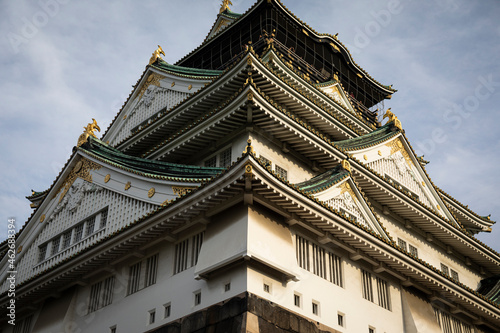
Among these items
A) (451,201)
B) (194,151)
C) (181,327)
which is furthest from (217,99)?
(451,201)

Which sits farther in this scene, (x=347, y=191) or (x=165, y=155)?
(x=165, y=155)

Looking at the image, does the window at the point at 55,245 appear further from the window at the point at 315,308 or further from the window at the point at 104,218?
the window at the point at 315,308

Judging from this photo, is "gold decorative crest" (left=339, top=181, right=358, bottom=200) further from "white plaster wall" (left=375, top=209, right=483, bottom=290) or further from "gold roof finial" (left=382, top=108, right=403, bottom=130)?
"gold roof finial" (left=382, top=108, right=403, bottom=130)

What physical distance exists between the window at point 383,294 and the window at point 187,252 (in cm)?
727

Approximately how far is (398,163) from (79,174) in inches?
630

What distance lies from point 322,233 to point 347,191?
2.96 m

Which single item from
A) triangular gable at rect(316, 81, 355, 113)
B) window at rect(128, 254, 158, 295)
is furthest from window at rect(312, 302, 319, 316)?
triangular gable at rect(316, 81, 355, 113)

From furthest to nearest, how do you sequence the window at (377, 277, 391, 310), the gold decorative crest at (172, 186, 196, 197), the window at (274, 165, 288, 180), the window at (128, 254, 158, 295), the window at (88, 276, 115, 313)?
1. the window at (274, 165, 288, 180)
2. the window at (377, 277, 391, 310)
3. the window at (88, 276, 115, 313)
4. the window at (128, 254, 158, 295)
5. the gold decorative crest at (172, 186, 196, 197)

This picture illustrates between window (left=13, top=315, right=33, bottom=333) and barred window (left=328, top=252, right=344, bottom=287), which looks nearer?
barred window (left=328, top=252, right=344, bottom=287)

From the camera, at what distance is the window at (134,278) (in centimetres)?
2011

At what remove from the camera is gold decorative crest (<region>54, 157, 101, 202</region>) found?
2478 cm

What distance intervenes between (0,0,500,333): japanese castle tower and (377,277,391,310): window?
2.8 inches

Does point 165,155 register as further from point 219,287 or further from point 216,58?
point 216,58

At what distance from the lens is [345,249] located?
66.8ft
